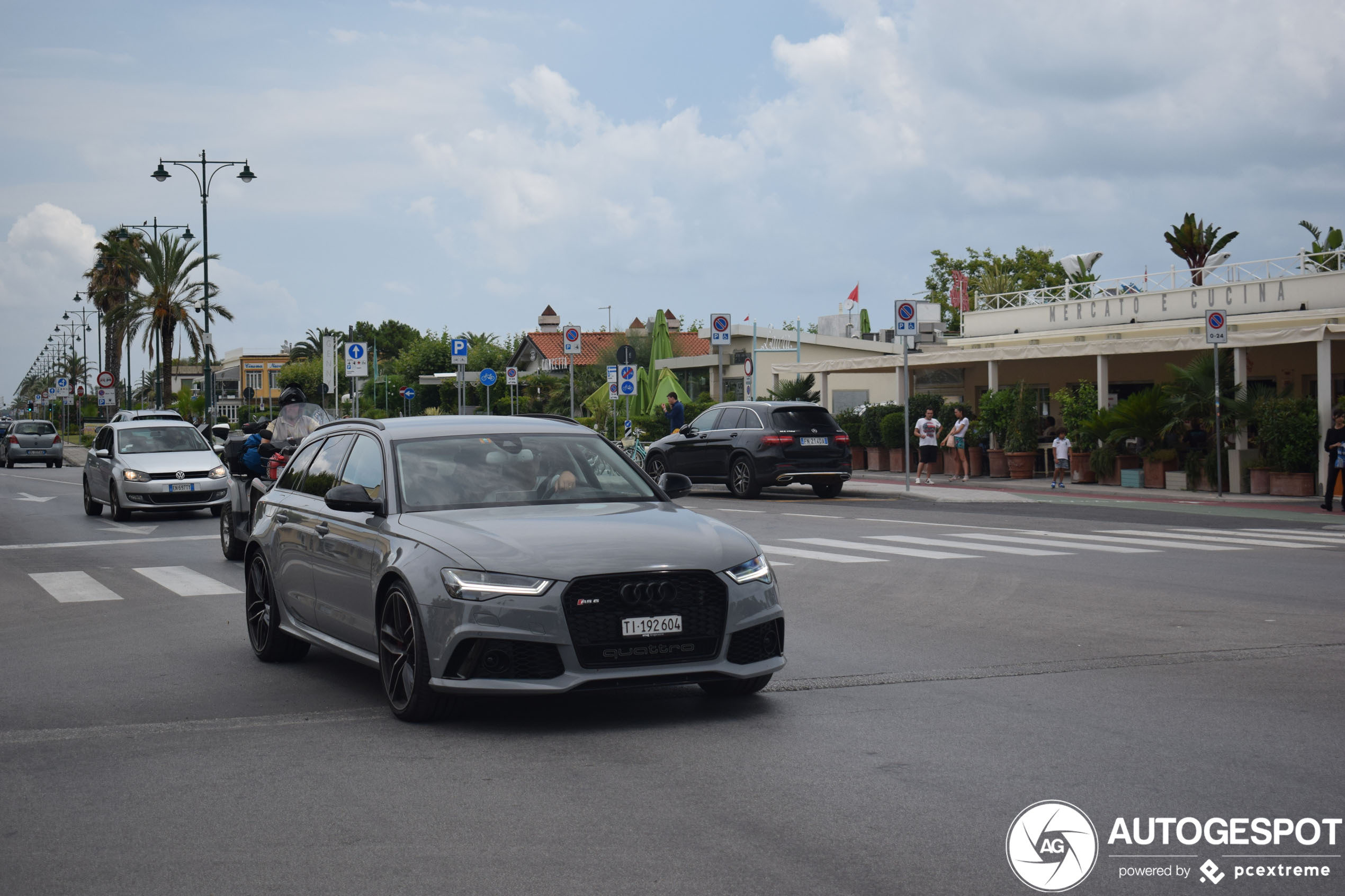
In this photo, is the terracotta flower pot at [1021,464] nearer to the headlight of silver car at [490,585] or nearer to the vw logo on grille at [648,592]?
the vw logo on grille at [648,592]

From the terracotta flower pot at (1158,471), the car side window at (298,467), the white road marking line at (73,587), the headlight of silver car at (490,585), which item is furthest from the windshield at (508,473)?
the terracotta flower pot at (1158,471)

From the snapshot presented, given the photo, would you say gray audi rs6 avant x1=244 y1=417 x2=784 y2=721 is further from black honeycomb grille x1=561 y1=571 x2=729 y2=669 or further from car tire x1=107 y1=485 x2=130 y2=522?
car tire x1=107 y1=485 x2=130 y2=522

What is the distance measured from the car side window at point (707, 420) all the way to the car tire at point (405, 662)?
64.1 ft

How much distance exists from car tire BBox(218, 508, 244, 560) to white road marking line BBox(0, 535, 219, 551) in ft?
8.36

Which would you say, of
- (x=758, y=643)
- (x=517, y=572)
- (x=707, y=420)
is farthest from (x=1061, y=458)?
(x=517, y=572)

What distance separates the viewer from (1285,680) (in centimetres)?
797

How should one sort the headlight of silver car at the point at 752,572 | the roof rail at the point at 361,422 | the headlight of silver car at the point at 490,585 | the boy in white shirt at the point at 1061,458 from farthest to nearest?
the boy in white shirt at the point at 1061,458 → the roof rail at the point at 361,422 → the headlight of silver car at the point at 752,572 → the headlight of silver car at the point at 490,585

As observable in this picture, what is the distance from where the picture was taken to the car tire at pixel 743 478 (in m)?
25.5

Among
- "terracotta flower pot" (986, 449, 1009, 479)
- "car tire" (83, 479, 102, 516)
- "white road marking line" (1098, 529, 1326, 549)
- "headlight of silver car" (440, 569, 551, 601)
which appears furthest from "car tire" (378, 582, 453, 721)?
"terracotta flower pot" (986, 449, 1009, 479)

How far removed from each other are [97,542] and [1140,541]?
1352 centimetres

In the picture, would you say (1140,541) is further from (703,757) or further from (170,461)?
(170,461)

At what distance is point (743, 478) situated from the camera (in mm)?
25891

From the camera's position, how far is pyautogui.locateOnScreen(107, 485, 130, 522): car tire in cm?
2253

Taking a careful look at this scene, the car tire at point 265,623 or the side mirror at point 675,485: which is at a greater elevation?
the side mirror at point 675,485
